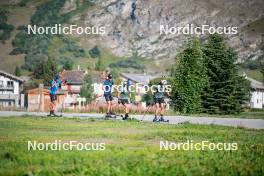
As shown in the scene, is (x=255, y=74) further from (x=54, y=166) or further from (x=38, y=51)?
(x=54, y=166)

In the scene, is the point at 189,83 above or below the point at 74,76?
below

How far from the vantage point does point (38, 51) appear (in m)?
120

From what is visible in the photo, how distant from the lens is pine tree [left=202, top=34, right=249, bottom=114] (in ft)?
135

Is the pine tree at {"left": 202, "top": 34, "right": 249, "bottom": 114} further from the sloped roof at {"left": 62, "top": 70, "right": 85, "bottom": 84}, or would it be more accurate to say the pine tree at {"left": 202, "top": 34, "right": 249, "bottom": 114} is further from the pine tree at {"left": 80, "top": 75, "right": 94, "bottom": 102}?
the sloped roof at {"left": 62, "top": 70, "right": 85, "bottom": 84}

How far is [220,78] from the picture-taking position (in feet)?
137

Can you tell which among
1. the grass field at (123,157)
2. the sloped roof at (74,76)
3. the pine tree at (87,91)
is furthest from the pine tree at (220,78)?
the sloped roof at (74,76)

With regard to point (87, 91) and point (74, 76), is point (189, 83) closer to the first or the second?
point (87, 91)

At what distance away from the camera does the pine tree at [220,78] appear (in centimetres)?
4105

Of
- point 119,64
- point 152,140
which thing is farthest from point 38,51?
point 152,140

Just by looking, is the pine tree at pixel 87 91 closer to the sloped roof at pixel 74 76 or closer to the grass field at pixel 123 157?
the sloped roof at pixel 74 76

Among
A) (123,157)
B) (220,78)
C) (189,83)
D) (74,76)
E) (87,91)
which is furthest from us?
(74,76)

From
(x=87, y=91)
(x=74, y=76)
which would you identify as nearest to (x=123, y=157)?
(x=87, y=91)

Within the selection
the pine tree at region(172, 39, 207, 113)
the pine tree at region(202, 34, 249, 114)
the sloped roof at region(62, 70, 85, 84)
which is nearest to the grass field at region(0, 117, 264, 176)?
the pine tree at region(172, 39, 207, 113)

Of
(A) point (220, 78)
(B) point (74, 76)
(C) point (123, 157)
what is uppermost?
(B) point (74, 76)
